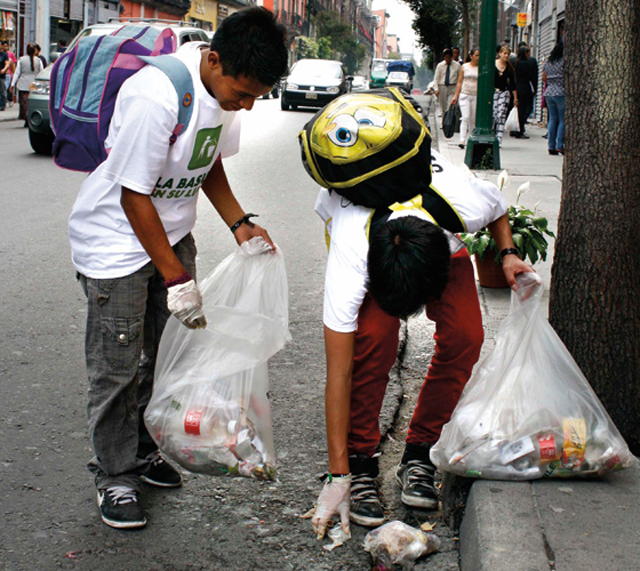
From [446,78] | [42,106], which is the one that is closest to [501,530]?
[42,106]

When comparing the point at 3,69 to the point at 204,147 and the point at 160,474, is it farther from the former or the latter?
the point at 204,147

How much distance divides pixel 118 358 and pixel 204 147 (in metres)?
0.67

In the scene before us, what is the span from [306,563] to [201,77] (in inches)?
56.2

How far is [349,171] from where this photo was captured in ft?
7.74

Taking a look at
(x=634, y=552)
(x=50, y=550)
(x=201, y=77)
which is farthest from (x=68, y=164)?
(x=634, y=552)

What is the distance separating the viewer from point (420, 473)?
2729 mm

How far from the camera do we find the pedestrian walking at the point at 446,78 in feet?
48.6

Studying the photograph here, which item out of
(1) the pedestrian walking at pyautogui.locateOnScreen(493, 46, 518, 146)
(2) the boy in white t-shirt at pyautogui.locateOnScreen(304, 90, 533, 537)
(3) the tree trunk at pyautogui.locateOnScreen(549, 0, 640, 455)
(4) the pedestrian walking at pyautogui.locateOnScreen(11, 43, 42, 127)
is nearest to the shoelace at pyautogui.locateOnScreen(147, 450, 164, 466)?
(2) the boy in white t-shirt at pyautogui.locateOnScreen(304, 90, 533, 537)

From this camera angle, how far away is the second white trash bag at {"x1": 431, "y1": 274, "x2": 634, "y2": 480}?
2455 millimetres

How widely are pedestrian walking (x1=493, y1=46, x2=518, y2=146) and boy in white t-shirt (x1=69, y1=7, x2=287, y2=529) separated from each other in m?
10.7

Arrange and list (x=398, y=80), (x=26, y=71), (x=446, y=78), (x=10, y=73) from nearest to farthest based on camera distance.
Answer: (x=446, y=78)
(x=26, y=71)
(x=10, y=73)
(x=398, y=80)

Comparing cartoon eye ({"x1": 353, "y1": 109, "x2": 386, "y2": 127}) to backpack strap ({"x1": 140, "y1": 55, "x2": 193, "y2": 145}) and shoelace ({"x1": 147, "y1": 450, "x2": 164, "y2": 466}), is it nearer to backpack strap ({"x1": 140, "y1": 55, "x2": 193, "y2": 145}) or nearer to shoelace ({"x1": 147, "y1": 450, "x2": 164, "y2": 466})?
backpack strap ({"x1": 140, "y1": 55, "x2": 193, "y2": 145})

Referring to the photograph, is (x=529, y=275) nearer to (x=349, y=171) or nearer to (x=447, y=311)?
(x=447, y=311)

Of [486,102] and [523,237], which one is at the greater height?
[486,102]
